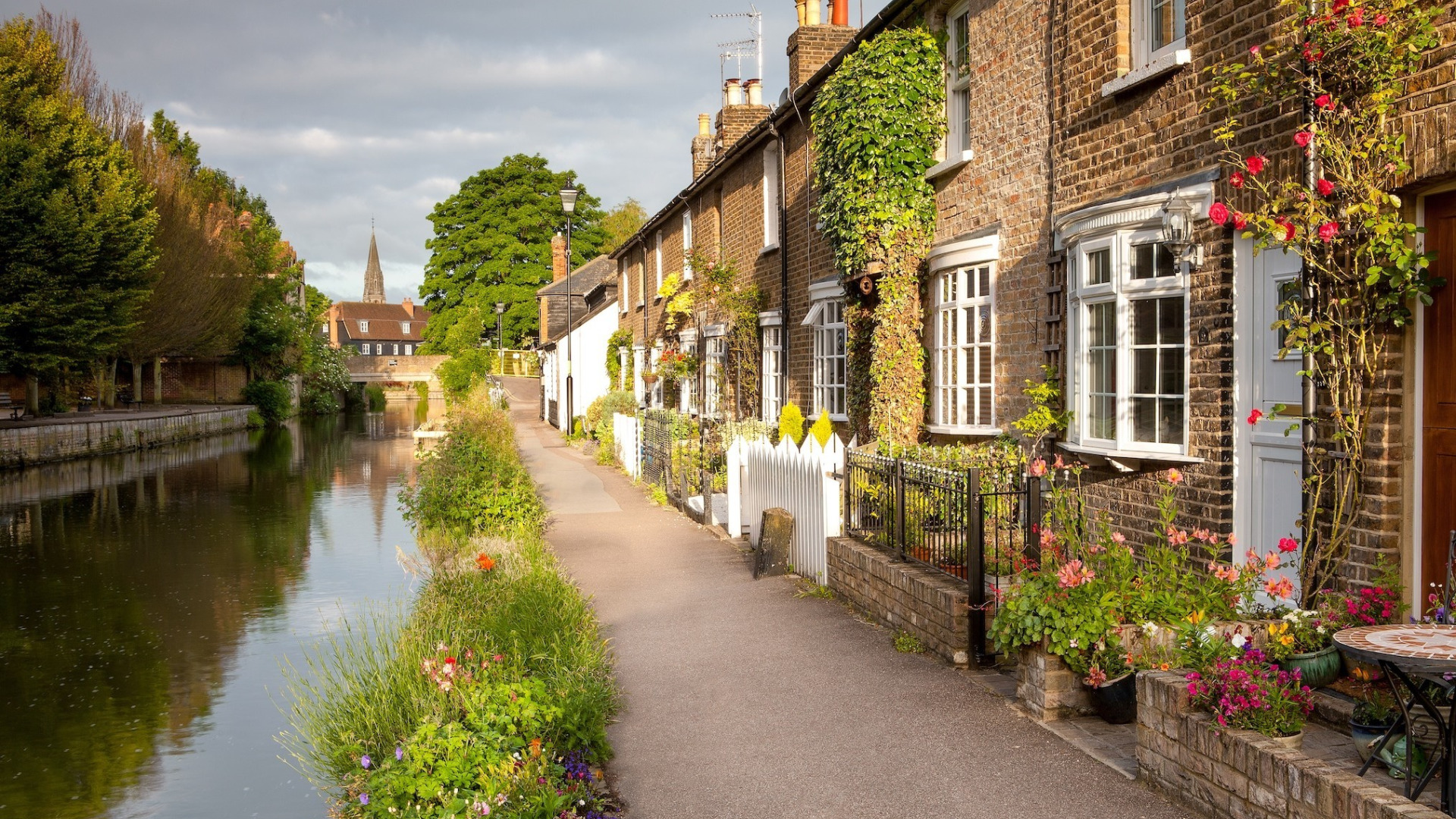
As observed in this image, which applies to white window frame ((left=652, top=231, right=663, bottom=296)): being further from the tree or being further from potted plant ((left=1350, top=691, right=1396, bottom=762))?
the tree

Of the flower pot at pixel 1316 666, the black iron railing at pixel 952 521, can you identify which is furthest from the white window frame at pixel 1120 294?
the flower pot at pixel 1316 666

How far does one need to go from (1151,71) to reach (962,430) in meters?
4.51

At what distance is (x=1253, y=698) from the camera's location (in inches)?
195

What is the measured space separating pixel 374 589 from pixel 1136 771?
10.6 meters

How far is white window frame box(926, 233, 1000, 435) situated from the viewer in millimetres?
11711

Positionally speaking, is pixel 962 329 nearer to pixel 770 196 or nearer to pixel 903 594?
pixel 903 594

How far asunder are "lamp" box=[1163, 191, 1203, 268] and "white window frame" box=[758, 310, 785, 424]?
10.7 metres

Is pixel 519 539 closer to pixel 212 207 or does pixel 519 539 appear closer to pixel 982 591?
pixel 982 591

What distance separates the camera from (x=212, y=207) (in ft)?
174

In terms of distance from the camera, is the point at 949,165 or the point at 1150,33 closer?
the point at 1150,33

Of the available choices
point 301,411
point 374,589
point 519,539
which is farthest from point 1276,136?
point 301,411

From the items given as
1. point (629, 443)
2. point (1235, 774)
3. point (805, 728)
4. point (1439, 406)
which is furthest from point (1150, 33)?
point (629, 443)

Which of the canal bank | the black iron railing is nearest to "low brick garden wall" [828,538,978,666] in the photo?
the black iron railing

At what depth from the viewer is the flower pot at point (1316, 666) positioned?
5.72 m
